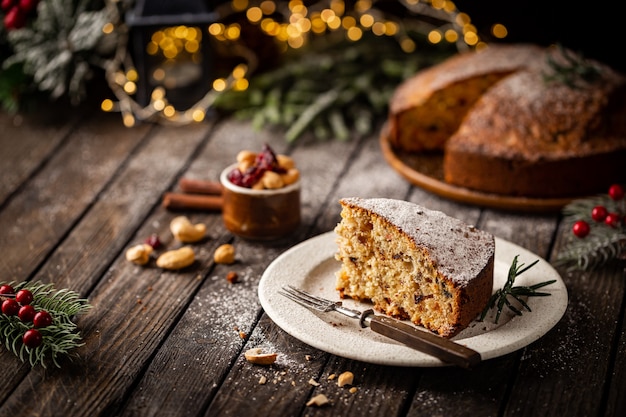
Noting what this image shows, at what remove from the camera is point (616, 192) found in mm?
3170

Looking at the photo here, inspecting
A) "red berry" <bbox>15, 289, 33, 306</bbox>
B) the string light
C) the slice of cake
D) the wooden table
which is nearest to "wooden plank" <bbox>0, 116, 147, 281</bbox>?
the wooden table

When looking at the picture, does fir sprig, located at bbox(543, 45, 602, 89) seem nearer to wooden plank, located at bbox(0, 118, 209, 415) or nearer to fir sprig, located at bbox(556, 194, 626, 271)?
fir sprig, located at bbox(556, 194, 626, 271)

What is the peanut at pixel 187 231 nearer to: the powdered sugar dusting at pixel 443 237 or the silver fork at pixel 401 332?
the silver fork at pixel 401 332

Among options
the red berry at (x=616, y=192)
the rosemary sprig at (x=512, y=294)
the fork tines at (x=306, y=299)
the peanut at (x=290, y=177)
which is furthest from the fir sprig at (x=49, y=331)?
the red berry at (x=616, y=192)

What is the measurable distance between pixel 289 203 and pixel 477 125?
3.00 feet

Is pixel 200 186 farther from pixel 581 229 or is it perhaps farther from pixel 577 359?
pixel 577 359

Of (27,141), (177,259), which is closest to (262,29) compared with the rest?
(27,141)

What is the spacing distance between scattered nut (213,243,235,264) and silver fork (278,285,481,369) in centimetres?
46

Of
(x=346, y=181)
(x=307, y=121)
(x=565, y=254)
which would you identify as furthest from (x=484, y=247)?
(x=307, y=121)

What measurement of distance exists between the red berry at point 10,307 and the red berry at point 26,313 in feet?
0.07

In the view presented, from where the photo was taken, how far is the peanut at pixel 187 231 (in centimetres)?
325

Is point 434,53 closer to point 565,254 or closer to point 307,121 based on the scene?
point 307,121

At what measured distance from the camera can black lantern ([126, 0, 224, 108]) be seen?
4.00 meters

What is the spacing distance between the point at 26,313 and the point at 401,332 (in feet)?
3.76
